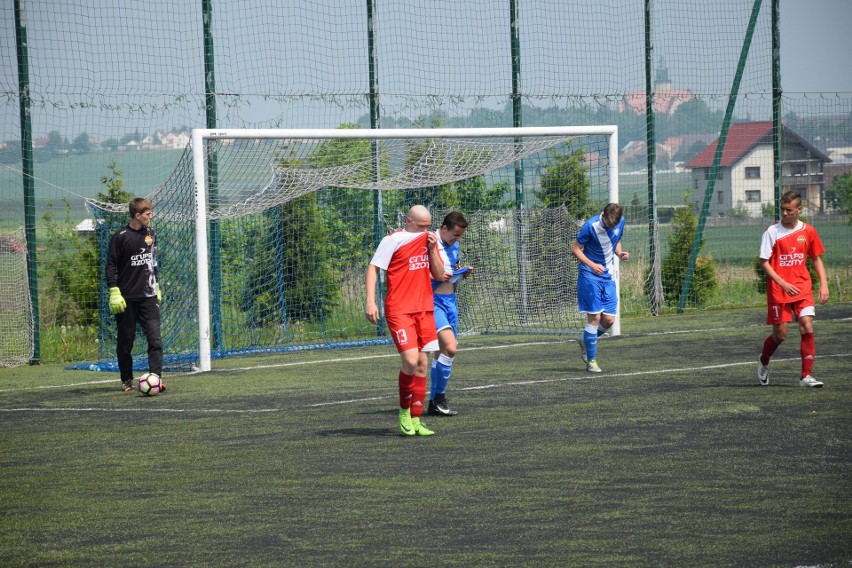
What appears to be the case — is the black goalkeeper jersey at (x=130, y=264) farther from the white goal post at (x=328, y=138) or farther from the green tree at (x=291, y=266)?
the green tree at (x=291, y=266)

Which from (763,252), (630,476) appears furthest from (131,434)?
(763,252)

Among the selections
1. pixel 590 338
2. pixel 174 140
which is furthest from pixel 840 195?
pixel 174 140

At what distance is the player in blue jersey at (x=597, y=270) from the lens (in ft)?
38.0

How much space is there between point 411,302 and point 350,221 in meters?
7.99

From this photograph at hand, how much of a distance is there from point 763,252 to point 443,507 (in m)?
5.30

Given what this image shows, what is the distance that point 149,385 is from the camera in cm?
1086

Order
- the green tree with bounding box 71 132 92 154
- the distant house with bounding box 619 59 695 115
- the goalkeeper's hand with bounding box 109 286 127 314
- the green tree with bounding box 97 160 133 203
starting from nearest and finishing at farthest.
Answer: the goalkeeper's hand with bounding box 109 286 127 314 → the green tree with bounding box 71 132 92 154 → the green tree with bounding box 97 160 133 203 → the distant house with bounding box 619 59 695 115

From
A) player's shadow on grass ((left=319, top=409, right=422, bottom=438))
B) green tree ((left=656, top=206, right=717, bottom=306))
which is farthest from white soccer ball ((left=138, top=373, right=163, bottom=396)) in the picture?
green tree ((left=656, top=206, right=717, bottom=306))

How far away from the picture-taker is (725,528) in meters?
5.40

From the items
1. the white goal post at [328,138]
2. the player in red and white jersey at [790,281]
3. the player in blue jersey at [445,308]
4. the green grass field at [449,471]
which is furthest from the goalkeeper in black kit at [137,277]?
the player in red and white jersey at [790,281]

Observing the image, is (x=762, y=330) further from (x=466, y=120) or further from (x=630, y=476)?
(x=630, y=476)

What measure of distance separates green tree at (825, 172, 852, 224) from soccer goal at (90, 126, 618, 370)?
8.18 metres

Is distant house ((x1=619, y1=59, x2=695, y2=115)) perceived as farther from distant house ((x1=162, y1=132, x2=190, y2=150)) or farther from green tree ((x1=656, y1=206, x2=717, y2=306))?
distant house ((x1=162, y1=132, x2=190, y2=150))

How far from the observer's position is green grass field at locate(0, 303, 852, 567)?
5.23m
